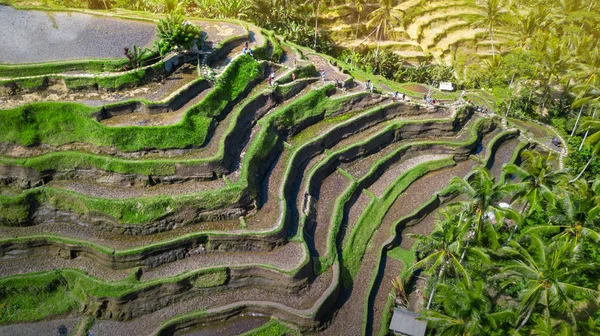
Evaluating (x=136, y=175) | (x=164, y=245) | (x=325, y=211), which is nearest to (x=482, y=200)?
(x=325, y=211)

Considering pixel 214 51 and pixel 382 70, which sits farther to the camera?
pixel 382 70

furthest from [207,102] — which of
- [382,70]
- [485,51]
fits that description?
[485,51]

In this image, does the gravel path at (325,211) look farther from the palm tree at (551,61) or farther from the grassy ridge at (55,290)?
the palm tree at (551,61)

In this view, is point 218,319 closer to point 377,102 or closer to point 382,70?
point 377,102

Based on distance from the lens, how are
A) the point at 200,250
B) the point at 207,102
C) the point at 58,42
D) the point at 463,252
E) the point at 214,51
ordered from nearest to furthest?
the point at 463,252 < the point at 200,250 < the point at 207,102 < the point at 58,42 < the point at 214,51

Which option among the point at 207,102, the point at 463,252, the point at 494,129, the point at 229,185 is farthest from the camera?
the point at 494,129
